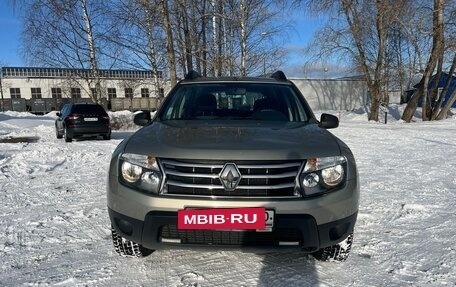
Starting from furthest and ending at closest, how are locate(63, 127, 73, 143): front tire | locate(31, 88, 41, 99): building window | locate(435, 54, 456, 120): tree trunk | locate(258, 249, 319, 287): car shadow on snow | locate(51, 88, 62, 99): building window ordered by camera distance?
1. locate(31, 88, 41, 99): building window
2. locate(51, 88, 62, 99): building window
3. locate(435, 54, 456, 120): tree trunk
4. locate(63, 127, 73, 143): front tire
5. locate(258, 249, 319, 287): car shadow on snow

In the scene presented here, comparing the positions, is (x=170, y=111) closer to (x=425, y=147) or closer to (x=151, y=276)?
(x=151, y=276)

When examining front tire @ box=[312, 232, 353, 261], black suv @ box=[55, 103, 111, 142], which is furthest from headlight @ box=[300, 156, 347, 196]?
black suv @ box=[55, 103, 111, 142]

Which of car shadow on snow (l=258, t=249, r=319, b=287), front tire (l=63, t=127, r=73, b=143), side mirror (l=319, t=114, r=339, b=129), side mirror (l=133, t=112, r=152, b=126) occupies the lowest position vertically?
car shadow on snow (l=258, t=249, r=319, b=287)

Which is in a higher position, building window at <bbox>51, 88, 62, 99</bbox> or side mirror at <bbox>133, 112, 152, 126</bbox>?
building window at <bbox>51, 88, 62, 99</bbox>

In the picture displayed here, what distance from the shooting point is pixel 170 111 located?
161 inches

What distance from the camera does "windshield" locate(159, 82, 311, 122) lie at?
391cm

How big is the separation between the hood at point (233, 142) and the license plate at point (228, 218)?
360mm

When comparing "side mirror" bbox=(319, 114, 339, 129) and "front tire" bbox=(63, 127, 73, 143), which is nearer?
"side mirror" bbox=(319, 114, 339, 129)

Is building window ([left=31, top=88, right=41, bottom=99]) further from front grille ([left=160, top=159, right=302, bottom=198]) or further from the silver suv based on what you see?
front grille ([left=160, top=159, right=302, bottom=198])

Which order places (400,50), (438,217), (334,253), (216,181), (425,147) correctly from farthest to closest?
1. (400,50)
2. (425,147)
3. (438,217)
4. (334,253)
5. (216,181)

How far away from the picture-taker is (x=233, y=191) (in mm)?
2592

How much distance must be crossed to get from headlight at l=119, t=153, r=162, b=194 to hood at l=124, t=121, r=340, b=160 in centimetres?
6

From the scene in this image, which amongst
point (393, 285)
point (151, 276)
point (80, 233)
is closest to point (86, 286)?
point (151, 276)

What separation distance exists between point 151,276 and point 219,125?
1.37m
